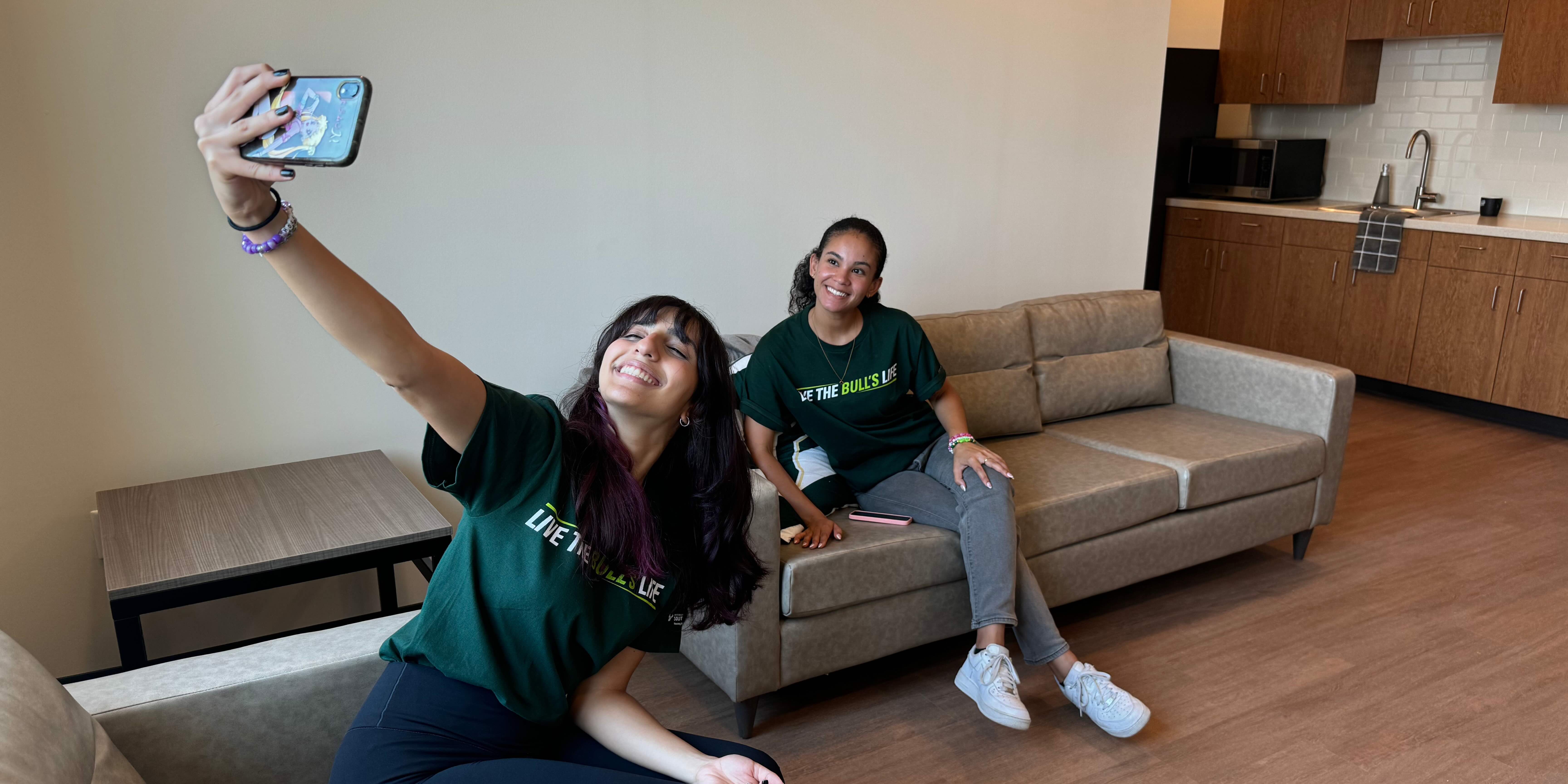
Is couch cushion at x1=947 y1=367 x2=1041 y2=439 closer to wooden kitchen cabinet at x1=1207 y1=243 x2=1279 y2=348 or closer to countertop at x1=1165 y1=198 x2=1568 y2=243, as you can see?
countertop at x1=1165 y1=198 x2=1568 y2=243

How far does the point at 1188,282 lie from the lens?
20.0 ft

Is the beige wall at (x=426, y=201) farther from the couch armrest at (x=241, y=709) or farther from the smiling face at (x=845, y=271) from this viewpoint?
the couch armrest at (x=241, y=709)

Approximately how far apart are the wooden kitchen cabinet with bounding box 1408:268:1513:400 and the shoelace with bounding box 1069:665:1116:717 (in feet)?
11.6

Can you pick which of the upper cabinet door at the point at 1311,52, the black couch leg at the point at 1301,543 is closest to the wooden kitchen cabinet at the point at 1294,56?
the upper cabinet door at the point at 1311,52

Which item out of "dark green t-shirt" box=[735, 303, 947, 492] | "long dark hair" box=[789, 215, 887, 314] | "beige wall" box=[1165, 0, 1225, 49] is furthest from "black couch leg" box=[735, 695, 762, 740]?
"beige wall" box=[1165, 0, 1225, 49]

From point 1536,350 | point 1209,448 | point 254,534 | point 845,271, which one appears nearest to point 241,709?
point 254,534

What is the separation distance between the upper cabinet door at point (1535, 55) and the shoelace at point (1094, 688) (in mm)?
4112

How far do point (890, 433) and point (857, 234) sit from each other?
0.53m

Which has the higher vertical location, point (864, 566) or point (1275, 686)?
point (864, 566)

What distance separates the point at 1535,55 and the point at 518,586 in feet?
17.9

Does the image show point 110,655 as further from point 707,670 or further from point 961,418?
point 961,418

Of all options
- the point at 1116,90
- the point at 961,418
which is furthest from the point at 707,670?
the point at 1116,90

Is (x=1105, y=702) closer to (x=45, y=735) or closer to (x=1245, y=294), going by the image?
(x=45, y=735)

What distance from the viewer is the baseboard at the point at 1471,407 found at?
4.63 m
